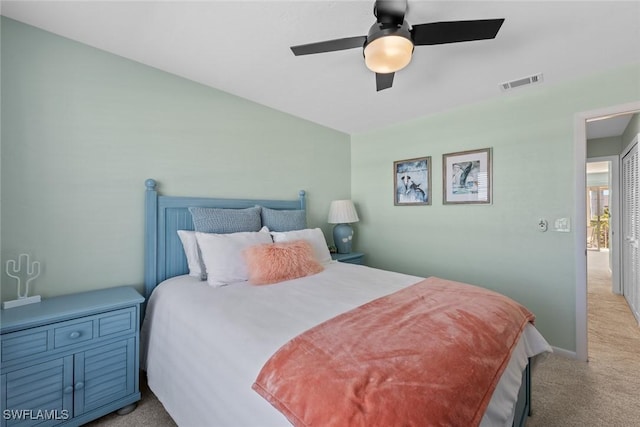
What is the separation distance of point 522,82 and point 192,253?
325 cm

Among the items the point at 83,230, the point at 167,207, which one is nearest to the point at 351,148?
the point at 167,207

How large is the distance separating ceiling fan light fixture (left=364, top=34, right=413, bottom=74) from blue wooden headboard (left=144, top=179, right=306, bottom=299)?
183 centimetres

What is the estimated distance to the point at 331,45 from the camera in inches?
61.4

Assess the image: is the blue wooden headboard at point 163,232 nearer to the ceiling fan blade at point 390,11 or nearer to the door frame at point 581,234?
the ceiling fan blade at point 390,11

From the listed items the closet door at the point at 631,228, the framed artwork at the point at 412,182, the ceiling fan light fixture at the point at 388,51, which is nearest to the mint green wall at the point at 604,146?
the closet door at the point at 631,228

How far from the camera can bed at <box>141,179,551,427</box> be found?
108 cm

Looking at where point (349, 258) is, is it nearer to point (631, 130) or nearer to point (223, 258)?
point (223, 258)

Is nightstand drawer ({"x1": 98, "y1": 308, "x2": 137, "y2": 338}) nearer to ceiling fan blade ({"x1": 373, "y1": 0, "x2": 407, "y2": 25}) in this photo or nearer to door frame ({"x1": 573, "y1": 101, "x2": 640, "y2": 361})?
ceiling fan blade ({"x1": 373, "y1": 0, "x2": 407, "y2": 25})

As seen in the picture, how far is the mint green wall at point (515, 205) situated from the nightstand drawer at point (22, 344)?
10.9ft

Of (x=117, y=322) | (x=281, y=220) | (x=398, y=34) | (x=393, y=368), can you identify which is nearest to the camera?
(x=393, y=368)

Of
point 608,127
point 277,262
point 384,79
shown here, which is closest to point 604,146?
point 608,127

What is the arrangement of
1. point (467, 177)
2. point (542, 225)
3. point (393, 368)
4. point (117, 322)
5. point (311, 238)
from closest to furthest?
point (393, 368)
point (117, 322)
point (542, 225)
point (311, 238)
point (467, 177)

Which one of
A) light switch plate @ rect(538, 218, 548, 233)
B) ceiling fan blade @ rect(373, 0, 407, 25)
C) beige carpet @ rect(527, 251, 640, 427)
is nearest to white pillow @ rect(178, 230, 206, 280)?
ceiling fan blade @ rect(373, 0, 407, 25)

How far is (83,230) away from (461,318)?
248 cm
